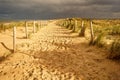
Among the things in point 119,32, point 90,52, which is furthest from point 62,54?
point 119,32

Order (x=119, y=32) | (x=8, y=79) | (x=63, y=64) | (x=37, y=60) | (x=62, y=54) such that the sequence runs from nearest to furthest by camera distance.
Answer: (x=8, y=79), (x=63, y=64), (x=37, y=60), (x=62, y=54), (x=119, y=32)

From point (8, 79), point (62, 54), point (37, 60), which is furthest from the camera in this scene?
point (62, 54)

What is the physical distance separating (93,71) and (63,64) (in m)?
1.82

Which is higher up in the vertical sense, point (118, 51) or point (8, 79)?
point (118, 51)

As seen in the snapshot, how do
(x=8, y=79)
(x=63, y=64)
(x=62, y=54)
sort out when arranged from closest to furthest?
(x=8, y=79) < (x=63, y=64) < (x=62, y=54)

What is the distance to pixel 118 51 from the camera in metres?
12.6

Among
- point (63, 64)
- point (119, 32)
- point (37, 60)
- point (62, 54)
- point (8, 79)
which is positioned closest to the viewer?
point (8, 79)

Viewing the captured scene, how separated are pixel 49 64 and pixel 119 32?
15294 millimetres

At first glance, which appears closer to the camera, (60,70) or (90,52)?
(60,70)

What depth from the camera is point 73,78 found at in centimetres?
1020

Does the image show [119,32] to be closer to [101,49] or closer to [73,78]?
[101,49]

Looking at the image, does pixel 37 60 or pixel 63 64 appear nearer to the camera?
pixel 63 64

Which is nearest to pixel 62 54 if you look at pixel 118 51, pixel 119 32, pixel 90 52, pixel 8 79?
pixel 90 52

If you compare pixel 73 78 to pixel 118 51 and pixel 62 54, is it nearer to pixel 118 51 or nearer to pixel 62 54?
pixel 118 51
